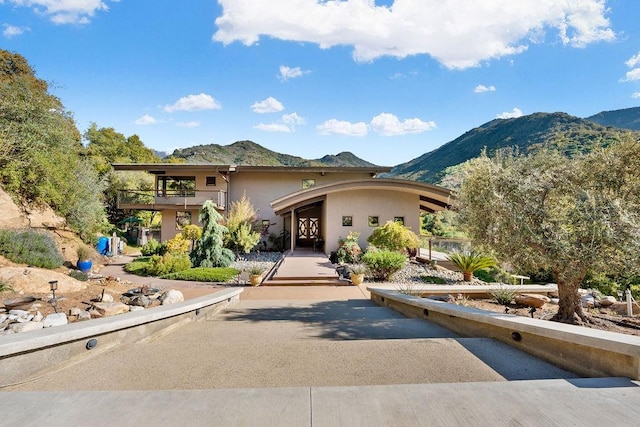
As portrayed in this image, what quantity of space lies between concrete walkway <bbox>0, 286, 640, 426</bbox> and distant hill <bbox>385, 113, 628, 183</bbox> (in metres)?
50.3

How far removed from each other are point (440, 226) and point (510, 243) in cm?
3219

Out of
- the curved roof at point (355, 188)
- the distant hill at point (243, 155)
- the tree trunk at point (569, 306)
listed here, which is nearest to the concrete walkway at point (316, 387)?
the tree trunk at point (569, 306)

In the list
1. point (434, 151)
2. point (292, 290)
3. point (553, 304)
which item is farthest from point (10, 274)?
point (434, 151)

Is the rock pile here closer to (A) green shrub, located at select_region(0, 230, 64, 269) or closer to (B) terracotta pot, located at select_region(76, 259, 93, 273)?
(A) green shrub, located at select_region(0, 230, 64, 269)

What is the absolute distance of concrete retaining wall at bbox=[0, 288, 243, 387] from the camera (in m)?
2.94

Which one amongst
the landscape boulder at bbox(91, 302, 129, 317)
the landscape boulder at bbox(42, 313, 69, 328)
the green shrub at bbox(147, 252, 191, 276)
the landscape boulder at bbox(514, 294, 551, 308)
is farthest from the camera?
the green shrub at bbox(147, 252, 191, 276)

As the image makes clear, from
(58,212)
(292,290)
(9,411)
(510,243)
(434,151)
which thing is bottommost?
(292,290)

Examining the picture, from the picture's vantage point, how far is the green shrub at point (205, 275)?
44.0ft

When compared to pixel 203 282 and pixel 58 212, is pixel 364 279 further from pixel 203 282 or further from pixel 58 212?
pixel 58 212

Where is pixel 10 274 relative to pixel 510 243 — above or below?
below

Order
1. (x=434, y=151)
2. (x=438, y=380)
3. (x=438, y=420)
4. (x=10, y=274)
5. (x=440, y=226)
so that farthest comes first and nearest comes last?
(x=434, y=151) < (x=440, y=226) < (x=10, y=274) < (x=438, y=380) < (x=438, y=420)

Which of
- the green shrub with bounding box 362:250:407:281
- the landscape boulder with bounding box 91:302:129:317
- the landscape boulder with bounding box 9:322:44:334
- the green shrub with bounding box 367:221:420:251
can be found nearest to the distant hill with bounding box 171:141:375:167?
the green shrub with bounding box 367:221:420:251

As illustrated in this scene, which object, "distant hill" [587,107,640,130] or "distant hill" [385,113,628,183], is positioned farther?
"distant hill" [587,107,640,130]

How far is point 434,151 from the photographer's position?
3755 inches
